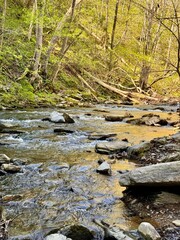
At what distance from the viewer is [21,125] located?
8906 mm

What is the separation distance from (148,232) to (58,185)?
1.79m

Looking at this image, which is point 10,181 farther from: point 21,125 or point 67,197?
point 21,125

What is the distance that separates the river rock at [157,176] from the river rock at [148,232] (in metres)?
0.83

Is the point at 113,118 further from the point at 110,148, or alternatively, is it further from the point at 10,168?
the point at 10,168

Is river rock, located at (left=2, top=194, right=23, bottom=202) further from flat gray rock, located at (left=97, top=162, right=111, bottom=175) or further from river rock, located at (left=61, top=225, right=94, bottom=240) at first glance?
flat gray rock, located at (left=97, top=162, right=111, bottom=175)

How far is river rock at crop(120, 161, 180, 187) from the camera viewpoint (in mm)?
3818

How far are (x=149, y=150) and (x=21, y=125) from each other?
4193 mm

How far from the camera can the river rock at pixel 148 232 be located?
296cm

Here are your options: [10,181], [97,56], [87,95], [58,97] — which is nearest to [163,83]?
[97,56]

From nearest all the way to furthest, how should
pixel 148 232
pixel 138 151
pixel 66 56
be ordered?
pixel 148 232, pixel 138 151, pixel 66 56

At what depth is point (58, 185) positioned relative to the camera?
4457mm

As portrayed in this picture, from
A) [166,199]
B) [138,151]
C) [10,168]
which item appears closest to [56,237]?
[166,199]

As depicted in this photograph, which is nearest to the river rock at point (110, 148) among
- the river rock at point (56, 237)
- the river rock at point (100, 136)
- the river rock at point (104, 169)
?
the river rock at point (100, 136)

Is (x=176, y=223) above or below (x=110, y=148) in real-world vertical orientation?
above
